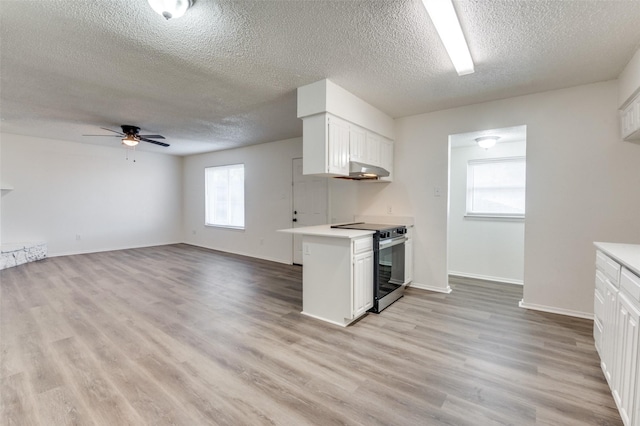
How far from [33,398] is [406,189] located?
14.2 feet

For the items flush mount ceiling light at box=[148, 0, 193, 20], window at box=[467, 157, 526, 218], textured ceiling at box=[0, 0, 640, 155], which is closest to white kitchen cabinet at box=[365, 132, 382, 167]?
textured ceiling at box=[0, 0, 640, 155]

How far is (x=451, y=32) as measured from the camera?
85.4 inches

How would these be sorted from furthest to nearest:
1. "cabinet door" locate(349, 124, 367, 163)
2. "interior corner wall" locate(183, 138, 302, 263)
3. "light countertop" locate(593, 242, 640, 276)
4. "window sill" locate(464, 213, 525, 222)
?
"interior corner wall" locate(183, 138, 302, 263)
"window sill" locate(464, 213, 525, 222)
"cabinet door" locate(349, 124, 367, 163)
"light countertop" locate(593, 242, 640, 276)

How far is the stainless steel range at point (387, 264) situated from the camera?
10.8ft

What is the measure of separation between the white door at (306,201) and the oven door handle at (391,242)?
1880 mm

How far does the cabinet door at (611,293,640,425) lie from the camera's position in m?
1.47

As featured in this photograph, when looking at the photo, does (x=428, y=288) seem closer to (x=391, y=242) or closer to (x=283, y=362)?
(x=391, y=242)

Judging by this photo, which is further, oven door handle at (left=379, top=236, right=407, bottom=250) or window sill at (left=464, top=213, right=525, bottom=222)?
window sill at (left=464, top=213, right=525, bottom=222)

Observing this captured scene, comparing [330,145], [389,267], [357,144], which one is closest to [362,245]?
[389,267]

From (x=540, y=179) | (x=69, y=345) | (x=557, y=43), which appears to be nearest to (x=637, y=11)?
(x=557, y=43)

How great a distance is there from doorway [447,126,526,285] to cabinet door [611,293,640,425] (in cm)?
289

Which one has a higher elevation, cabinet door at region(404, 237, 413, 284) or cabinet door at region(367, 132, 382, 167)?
cabinet door at region(367, 132, 382, 167)

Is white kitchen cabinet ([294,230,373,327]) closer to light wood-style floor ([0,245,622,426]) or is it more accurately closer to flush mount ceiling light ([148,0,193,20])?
light wood-style floor ([0,245,622,426])

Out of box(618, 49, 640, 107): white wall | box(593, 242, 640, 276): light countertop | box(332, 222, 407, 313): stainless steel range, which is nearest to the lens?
box(593, 242, 640, 276): light countertop
